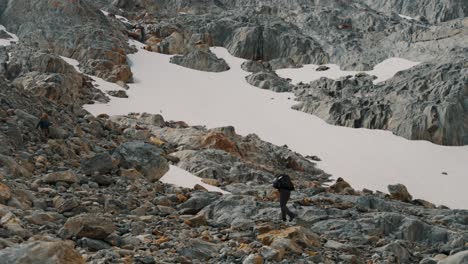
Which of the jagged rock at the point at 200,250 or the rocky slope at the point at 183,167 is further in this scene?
the rocky slope at the point at 183,167

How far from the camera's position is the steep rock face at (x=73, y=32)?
60594 mm

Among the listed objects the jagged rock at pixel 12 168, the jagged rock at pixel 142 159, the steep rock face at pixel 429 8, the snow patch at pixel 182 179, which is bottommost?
the snow patch at pixel 182 179

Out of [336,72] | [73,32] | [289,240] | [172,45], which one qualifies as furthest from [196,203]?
[172,45]

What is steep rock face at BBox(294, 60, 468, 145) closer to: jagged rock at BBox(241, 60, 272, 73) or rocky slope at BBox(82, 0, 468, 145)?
rocky slope at BBox(82, 0, 468, 145)

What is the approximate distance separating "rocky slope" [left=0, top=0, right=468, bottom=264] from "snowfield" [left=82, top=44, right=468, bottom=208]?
2.21m

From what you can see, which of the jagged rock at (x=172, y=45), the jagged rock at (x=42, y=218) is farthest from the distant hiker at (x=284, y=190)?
the jagged rock at (x=172, y=45)

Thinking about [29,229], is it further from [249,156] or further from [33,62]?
[33,62]

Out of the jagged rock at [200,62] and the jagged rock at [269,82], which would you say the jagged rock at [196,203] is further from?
the jagged rock at [200,62]

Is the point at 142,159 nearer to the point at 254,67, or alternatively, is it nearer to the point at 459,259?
the point at 459,259

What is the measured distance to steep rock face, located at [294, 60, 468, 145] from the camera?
4778 centimetres

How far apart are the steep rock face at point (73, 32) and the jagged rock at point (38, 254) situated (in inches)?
2027

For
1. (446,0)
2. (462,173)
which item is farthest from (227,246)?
(446,0)

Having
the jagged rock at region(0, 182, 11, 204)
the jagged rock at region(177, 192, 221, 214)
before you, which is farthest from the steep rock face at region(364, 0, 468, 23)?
the jagged rock at region(0, 182, 11, 204)

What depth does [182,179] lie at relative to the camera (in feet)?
72.3
